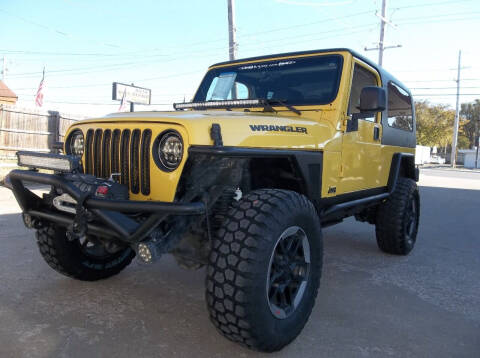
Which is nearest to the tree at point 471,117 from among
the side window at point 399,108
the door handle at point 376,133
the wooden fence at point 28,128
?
the wooden fence at point 28,128

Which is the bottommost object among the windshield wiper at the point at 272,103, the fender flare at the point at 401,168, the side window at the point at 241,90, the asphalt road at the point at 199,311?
the asphalt road at the point at 199,311

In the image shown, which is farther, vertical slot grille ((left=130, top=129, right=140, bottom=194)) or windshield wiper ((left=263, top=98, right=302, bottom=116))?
windshield wiper ((left=263, top=98, right=302, bottom=116))

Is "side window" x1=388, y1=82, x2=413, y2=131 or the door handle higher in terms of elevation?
"side window" x1=388, y1=82, x2=413, y2=131

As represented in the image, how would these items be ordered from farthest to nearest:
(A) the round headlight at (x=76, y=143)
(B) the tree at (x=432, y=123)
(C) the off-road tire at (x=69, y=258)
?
1. (B) the tree at (x=432, y=123)
2. (C) the off-road tire at (x=69, y=258)
3. (A) the round headlight at (x=76, y=143)

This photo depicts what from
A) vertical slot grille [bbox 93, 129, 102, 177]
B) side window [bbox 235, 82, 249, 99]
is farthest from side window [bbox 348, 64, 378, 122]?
vertical slot grille [bbox 93, 129, 102, 177]

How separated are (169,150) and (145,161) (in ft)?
0.56

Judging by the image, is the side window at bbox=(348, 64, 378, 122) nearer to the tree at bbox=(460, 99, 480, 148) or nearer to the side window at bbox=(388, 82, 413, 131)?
the side window at bbox=(388, 82, 413, 131)

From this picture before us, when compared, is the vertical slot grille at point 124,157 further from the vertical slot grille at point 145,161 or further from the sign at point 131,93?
the sign at point 131,93

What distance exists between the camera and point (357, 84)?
12.4ft

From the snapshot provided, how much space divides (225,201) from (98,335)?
118 cm

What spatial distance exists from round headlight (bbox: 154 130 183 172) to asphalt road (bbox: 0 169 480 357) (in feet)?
3.65

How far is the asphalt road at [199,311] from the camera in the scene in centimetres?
249

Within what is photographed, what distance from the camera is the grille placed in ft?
7.88

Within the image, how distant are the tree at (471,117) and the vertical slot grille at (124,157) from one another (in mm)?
79379
